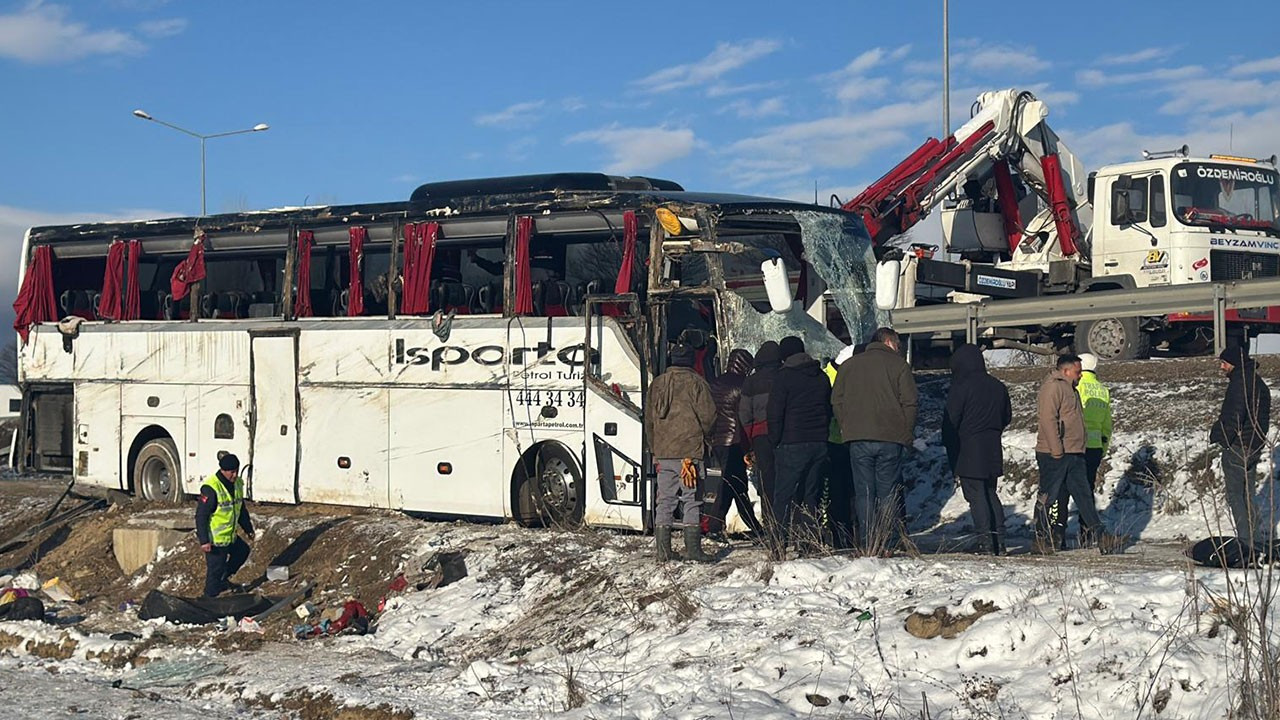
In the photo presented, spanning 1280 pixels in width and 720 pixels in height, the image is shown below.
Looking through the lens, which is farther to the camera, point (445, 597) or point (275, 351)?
point (275, 351)

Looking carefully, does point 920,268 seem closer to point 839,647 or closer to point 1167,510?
point 1167,510

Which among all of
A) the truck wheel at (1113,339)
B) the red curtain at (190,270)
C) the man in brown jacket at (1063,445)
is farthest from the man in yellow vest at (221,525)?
the truck wheel at (1113,339)

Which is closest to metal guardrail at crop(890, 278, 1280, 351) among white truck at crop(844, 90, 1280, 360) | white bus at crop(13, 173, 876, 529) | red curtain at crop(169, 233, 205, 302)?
white truck at crop(844, 90, 1280, 360)

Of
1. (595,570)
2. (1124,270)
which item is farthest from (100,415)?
(1124,270)

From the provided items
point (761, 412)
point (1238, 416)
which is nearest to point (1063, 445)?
point (1238, 416)

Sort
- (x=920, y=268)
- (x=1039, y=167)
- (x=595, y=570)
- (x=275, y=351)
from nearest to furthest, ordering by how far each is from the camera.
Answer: (x=595, y=570), (x=275, y=351), (x=920, y=268), (x=1039, y=167)

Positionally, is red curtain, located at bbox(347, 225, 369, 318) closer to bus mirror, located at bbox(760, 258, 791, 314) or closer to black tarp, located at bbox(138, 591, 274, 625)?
black tarp, located at bbox(138, 591, 274, 625)

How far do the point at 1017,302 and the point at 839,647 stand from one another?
13.8m

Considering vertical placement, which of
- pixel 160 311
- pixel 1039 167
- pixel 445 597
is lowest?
pixel 445 597

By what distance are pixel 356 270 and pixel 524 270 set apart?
7.64 ft

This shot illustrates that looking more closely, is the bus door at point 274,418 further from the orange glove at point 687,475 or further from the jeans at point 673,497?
the orange glove at point 687,475

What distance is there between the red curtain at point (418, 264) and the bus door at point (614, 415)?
2247 mm

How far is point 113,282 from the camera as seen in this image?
1903cm

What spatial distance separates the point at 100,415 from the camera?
63.1ft
